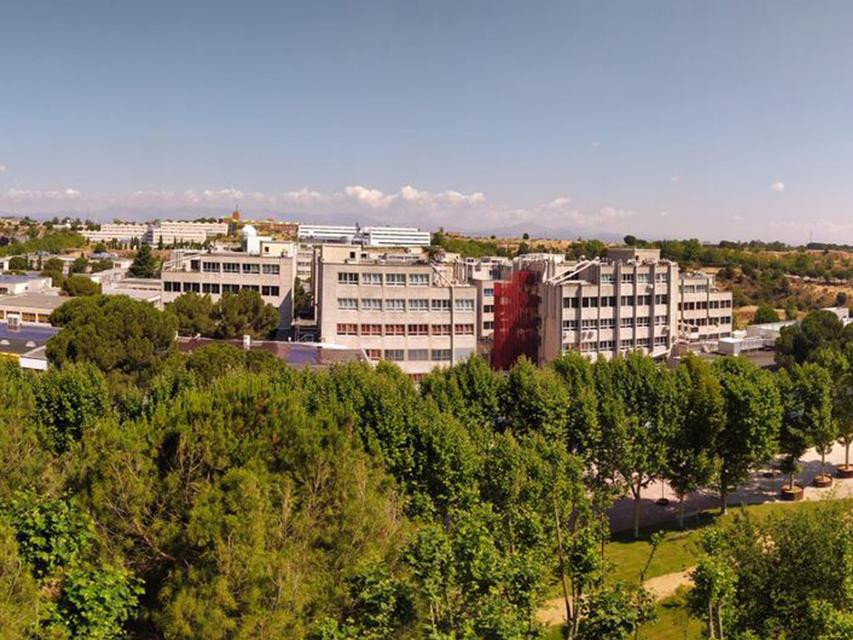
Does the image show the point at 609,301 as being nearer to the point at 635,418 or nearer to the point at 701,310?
the point at 701,310

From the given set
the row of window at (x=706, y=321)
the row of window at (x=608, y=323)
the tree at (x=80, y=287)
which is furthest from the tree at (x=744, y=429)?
the tree at (x=80, y=287)

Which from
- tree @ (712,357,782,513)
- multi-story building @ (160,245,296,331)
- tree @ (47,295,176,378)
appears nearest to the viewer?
tree @ (712,357,782,513)

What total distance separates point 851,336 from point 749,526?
6199 cm

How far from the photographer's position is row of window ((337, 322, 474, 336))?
6894cm

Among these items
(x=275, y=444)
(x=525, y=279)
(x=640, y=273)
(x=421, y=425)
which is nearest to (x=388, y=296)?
(x=525, y=279)

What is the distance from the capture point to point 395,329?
229 feet

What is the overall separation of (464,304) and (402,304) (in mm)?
6063

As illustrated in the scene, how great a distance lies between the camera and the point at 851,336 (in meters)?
75.4

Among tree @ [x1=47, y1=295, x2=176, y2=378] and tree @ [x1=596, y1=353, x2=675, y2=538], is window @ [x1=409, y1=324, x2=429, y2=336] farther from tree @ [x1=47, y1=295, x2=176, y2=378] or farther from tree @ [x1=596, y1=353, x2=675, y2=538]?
tree @ [x1=596, y1=353, x2=675, y2=538]

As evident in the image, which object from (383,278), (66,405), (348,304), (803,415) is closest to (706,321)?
(383,278)

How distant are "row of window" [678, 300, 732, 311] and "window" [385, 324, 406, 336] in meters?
38.1

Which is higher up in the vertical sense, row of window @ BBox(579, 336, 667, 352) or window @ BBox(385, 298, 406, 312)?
window @ BBox(385, 298, 406, 312)

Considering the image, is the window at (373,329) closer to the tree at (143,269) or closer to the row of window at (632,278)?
the row of window at (632,278)

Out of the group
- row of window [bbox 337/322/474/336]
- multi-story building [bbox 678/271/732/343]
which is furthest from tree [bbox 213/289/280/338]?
multi-story building [bbox 678/271/732/343]
